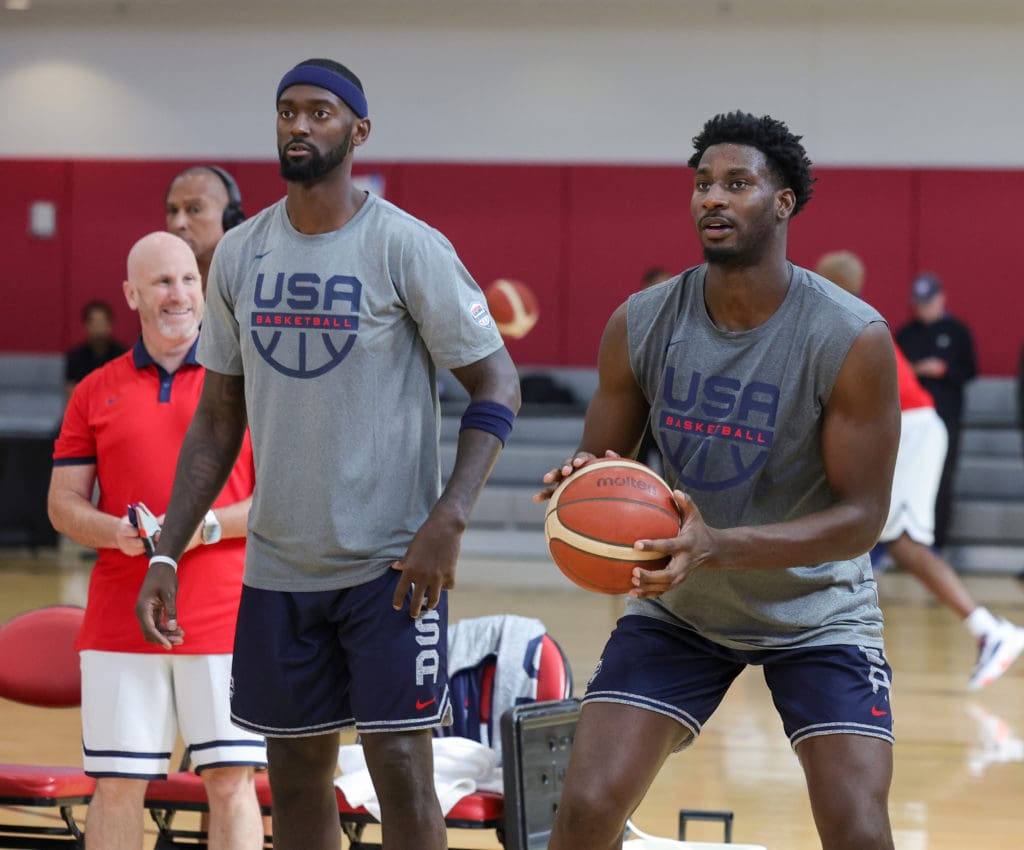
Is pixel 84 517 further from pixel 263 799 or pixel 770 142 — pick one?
pixel 770 142

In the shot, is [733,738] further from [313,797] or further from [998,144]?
[998,144]

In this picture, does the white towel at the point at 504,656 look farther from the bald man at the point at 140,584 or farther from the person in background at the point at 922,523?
the person in background at the point at 922,523

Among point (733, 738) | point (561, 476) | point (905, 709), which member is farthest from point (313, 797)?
point (905, 709)

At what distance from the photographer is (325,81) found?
125 inches

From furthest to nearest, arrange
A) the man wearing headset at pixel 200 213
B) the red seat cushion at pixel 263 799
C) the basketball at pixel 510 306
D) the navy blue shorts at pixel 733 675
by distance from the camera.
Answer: the basketball at pixel 510 306 → the man wearing headset at pixel 200 213 → the red seat cushion at pixel 263 799 → the navy blue shorts at pixel 733 675

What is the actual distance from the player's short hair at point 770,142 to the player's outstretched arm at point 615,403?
15.4 inches

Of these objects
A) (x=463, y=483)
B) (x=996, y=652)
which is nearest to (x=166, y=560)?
(x=463, y=483)

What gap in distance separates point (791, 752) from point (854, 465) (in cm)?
340

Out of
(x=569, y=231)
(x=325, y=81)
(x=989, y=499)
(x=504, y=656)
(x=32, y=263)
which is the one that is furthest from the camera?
(x=32, y=263)

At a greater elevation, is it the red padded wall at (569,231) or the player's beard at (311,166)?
the red padded wall at (569,231)

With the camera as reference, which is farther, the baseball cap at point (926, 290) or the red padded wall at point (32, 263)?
the red padded wall at point (32, 263)

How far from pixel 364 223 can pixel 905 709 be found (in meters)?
4.59

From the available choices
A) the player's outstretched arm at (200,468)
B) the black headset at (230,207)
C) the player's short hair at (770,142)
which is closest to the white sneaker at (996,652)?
the black headset at (230,207)

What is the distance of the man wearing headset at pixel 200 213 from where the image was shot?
15.0 ft
